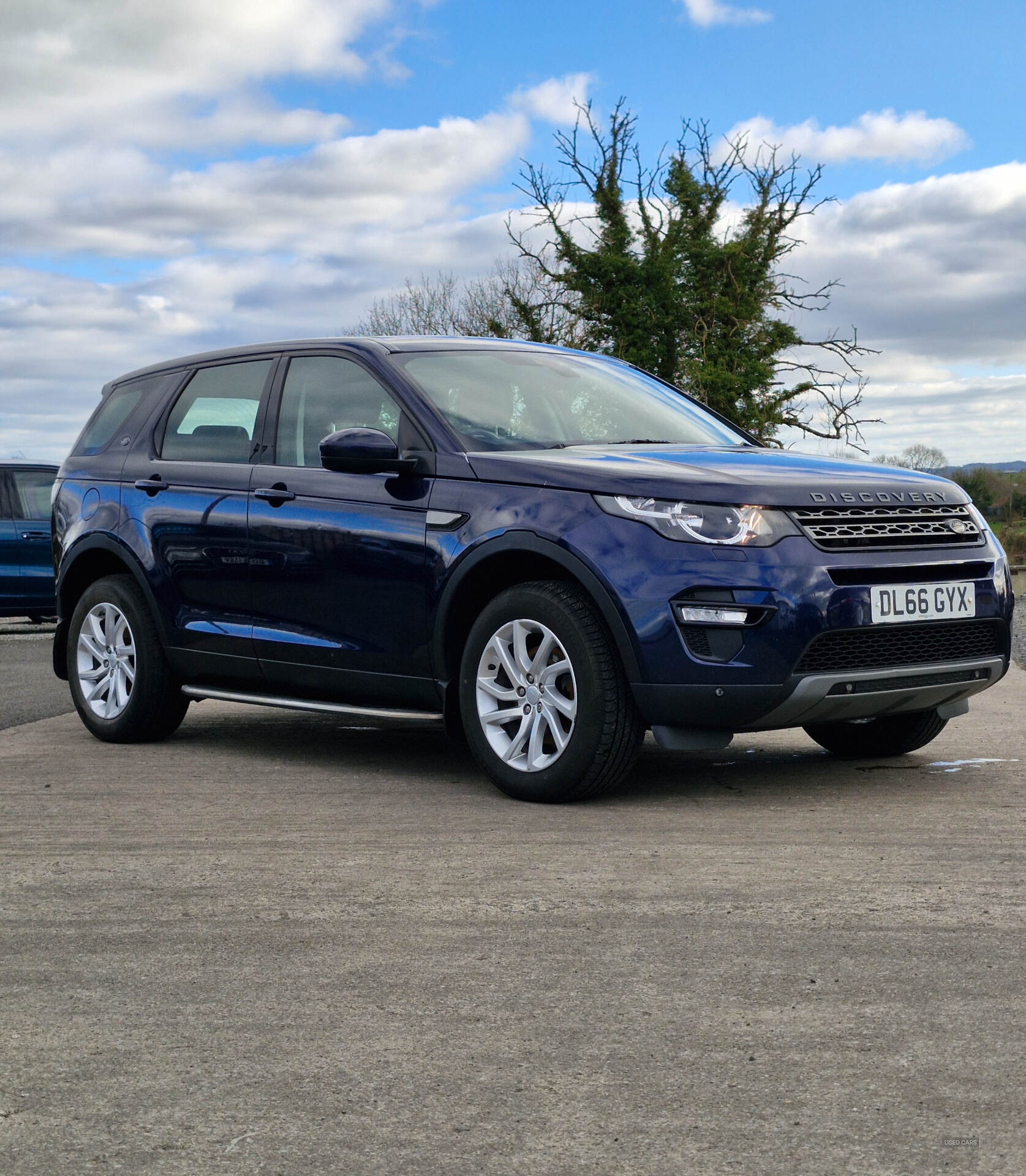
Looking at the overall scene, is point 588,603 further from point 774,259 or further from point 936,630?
point 774,259

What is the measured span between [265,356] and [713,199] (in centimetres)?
3651

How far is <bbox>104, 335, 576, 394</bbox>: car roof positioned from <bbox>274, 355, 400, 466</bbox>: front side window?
89mm

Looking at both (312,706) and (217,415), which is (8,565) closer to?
(217,415)

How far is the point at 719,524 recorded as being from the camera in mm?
5305

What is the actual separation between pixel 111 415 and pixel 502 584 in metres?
3.07

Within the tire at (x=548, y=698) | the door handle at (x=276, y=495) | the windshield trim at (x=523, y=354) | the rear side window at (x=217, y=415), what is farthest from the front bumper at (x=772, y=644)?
the rear side window at (x=217, y=415)

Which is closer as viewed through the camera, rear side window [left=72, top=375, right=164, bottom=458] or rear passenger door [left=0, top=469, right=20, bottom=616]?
rear side window [left=72, top=375, right=164, bottom=458]

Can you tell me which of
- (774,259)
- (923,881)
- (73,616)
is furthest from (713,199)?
(923,881)

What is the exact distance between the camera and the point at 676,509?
210 inches

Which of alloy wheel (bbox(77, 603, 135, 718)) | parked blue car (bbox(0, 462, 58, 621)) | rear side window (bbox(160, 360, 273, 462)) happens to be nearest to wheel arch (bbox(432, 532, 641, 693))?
rear side window (bbox(160, 360, 273, 462))

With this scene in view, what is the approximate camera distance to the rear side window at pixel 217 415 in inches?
279

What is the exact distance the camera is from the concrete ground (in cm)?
263

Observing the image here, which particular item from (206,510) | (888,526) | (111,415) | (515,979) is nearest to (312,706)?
(206,510)

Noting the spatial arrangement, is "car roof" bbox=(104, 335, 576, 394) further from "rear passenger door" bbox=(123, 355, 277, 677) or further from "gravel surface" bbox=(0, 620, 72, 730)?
"gravel surface" bbox=(0, 620, 72, 730)
